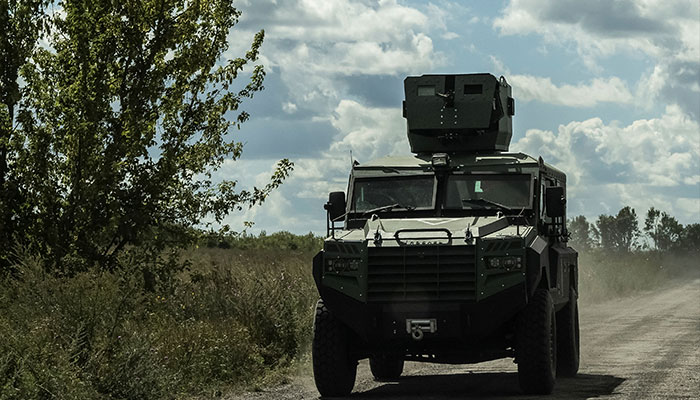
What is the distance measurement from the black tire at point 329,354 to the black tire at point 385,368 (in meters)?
1.90

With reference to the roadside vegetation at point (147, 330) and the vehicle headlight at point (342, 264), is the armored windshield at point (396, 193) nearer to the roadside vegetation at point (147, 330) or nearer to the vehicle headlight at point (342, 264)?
the vehicle headlight at point (342, 264)

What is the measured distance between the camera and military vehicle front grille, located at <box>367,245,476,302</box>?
38.5 ft

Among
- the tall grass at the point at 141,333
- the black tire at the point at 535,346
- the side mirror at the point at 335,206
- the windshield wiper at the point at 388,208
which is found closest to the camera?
the tall grass at the point at 141,333

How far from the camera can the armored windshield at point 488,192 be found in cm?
1316

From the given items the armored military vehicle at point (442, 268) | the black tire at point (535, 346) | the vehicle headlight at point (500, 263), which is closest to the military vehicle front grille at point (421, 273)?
the armored military vehicle at point (442, 268)

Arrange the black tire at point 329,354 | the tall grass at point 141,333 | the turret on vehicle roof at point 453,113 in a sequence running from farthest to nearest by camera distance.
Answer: the turret on vehicle roof at point 453,113 → the black tire at point 329,354 → the tall grass at point 141,333

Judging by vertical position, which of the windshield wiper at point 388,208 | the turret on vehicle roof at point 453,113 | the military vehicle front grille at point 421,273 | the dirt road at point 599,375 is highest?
the turret on vehicle roof at point 453,113

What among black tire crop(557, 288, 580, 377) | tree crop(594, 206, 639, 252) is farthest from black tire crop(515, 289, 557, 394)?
tree crop(594, 206, 639, 252)

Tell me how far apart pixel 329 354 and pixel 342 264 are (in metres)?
1.01

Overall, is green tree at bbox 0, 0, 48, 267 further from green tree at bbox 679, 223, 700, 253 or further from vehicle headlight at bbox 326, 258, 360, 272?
green tree at bbox 679, 223, 700, 253

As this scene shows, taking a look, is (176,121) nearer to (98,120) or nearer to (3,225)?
(98,120)

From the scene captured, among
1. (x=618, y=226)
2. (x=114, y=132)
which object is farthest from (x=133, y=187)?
(x=618, y=226)

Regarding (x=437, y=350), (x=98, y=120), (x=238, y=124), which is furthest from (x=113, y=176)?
(x=437, y=350)

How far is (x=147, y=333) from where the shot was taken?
13453 mm
